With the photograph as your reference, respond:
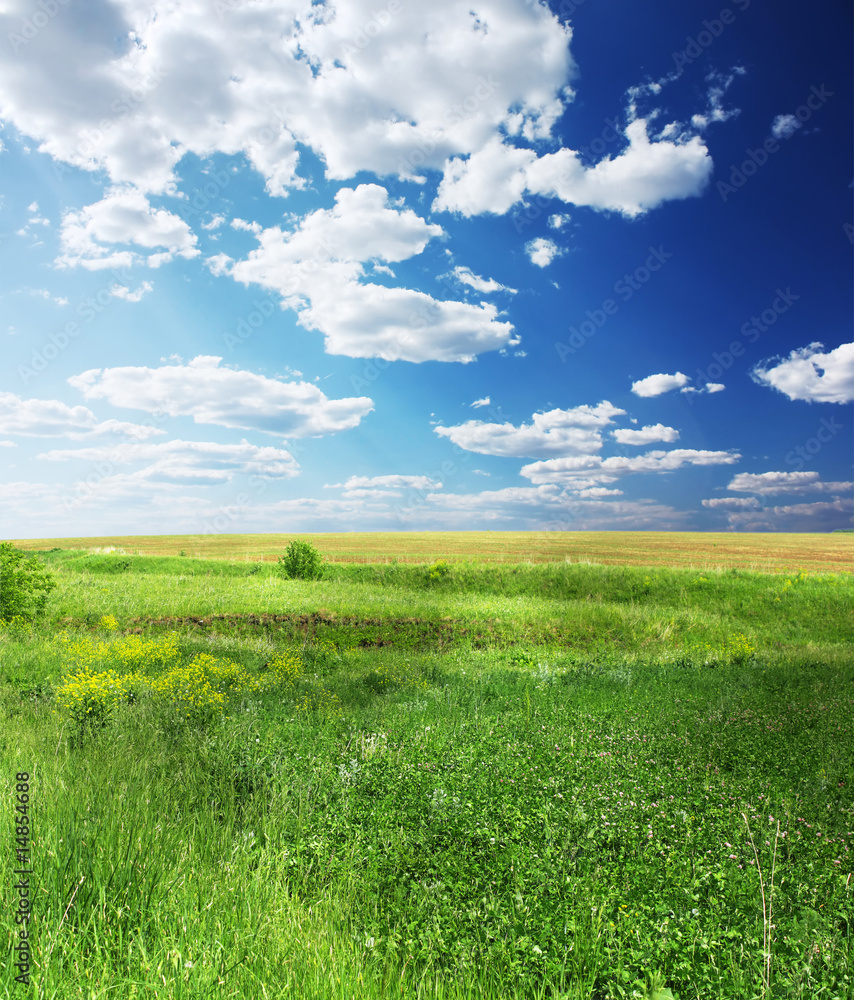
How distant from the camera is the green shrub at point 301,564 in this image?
→ 117 ft

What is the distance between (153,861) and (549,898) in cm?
293

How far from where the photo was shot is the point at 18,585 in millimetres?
17750

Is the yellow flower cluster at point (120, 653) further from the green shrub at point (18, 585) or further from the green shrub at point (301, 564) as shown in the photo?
the green shrub at point (301, 564)

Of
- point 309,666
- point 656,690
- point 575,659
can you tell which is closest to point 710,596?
point 575,659

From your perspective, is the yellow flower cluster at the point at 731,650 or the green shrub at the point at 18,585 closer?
the yellow flower cluster at the point at 731,650

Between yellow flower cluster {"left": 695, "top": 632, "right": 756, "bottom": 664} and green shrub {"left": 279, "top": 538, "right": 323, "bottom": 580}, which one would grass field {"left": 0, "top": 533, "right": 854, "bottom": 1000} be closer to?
yellow flower cluster {"left": 695, "top": 632, "right": 756, "bottom": 664}

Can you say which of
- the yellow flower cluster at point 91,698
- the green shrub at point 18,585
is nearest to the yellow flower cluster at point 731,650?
the yellow flower cluster at point 91,698

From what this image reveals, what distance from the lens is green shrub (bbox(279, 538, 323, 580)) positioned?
35.6 meters

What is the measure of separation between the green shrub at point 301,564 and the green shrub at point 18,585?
17.0 meters

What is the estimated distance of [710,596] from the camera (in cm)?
2930

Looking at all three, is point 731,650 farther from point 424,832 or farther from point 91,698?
point 91,698

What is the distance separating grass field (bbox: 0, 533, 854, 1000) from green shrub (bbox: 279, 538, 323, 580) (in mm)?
22534

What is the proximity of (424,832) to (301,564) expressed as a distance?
31747 millimetres

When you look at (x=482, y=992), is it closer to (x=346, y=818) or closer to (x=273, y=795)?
(x=346, y=818)
